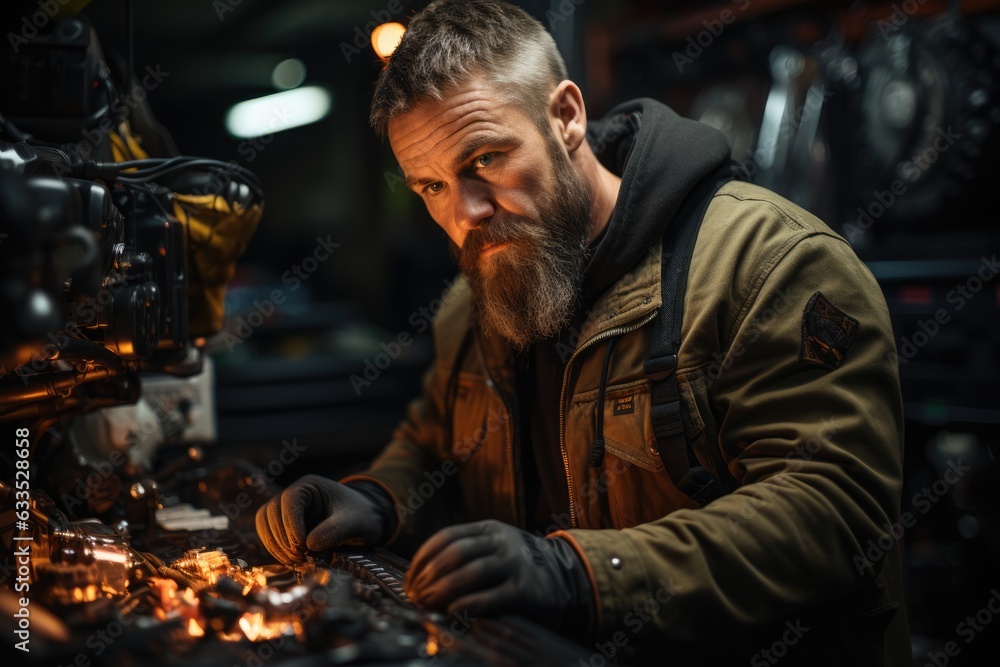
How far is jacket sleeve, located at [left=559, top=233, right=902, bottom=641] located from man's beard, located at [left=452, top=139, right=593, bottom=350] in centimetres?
32

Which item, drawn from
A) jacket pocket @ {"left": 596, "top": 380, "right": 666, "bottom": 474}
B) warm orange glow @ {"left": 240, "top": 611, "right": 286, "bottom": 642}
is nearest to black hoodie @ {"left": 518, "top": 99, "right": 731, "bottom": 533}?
jacket pocket @ {"left": 596, "top": 380, "right": 666, "bottom": 474}

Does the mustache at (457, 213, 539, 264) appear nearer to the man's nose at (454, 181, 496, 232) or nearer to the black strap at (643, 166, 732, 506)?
the man's nose at (454, 181, 496, 232)

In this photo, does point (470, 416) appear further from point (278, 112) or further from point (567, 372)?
point (278, 112)

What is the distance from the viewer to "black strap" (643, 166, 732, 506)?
4.36 feet

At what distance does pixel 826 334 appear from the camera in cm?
125

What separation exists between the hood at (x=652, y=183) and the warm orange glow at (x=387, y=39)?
0.50 meters

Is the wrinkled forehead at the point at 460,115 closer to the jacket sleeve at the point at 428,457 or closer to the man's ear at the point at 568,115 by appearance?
the man's ear at the point at 568,115

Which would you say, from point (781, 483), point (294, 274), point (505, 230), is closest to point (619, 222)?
point (505, 230)

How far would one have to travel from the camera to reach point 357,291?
4602 mm

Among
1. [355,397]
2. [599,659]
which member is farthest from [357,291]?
[599,659]

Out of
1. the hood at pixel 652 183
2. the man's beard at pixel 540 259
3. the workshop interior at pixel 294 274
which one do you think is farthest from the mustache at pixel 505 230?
the workshop interior at pixel 294 274

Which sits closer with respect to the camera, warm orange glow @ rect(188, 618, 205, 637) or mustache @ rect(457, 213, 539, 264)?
warm orange glow @ rect(188, 618, 205, 637)

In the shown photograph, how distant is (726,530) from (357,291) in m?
3.68

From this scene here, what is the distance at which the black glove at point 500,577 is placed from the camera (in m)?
0.98
